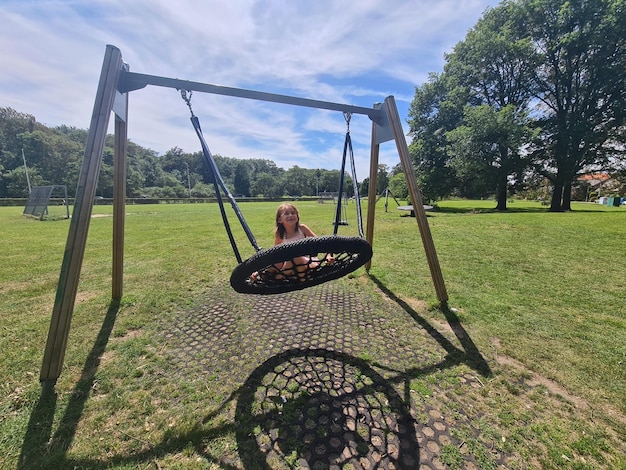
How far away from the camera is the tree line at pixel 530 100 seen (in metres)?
17.3

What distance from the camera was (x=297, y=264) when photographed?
2.56 meters

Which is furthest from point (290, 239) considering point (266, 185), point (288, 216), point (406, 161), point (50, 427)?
point (266, 185)

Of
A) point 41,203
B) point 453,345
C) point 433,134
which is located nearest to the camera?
point 453,345

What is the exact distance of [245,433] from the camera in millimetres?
1992

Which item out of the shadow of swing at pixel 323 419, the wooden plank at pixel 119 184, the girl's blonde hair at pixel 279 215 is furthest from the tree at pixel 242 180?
the shadow of swing at pixel 323 419

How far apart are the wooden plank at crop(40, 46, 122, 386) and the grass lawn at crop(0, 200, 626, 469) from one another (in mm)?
273

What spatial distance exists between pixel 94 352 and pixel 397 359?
123 inches

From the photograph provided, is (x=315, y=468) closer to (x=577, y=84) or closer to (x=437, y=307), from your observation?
(x=437, y=307)

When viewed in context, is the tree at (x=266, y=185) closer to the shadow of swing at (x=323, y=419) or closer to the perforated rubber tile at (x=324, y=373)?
the perforated rubber tile at (x=324, y=373)

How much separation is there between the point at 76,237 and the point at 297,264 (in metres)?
1.96

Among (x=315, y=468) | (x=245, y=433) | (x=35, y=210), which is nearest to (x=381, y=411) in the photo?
(x=315, y=468)

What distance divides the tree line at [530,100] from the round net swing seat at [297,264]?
19890 millimetres

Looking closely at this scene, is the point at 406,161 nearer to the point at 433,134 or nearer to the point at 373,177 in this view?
the point at 373,177

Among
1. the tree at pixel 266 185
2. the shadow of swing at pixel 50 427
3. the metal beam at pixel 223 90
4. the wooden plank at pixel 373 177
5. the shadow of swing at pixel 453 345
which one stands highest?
the tree at pixel 266 185
